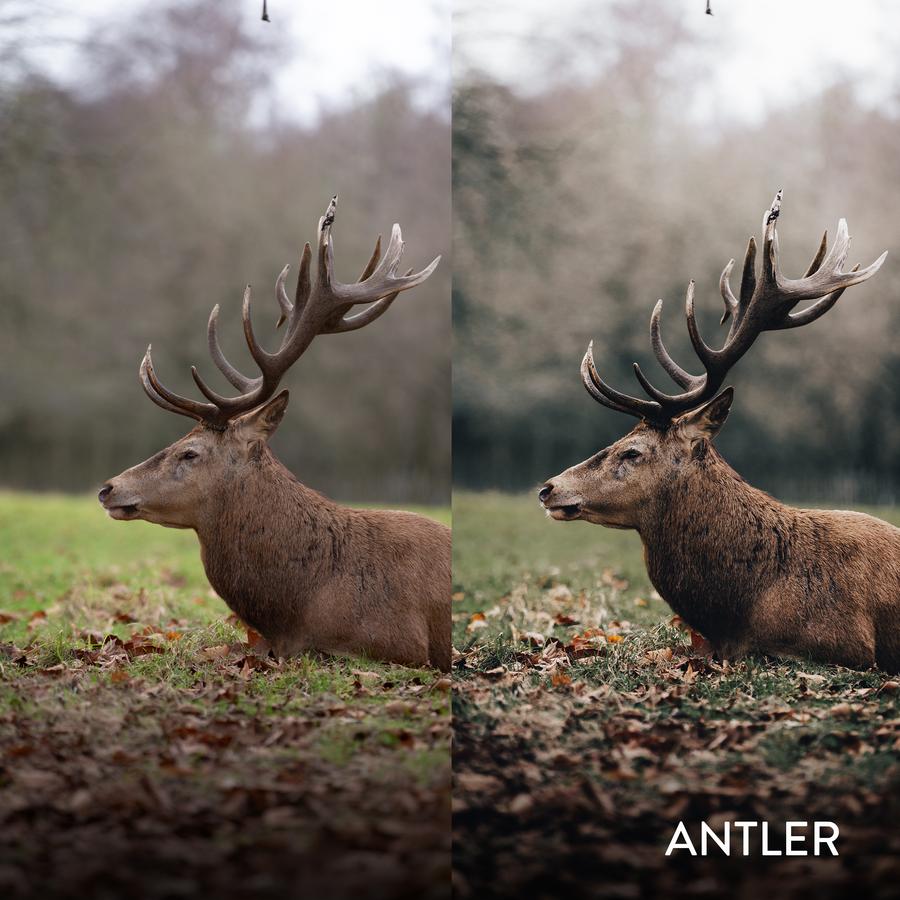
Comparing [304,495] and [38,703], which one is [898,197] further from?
[38,703]

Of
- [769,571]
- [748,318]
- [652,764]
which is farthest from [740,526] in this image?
[652,764]

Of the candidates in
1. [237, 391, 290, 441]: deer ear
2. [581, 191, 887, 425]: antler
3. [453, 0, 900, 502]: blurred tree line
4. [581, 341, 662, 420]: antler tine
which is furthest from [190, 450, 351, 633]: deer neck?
[453, 0, 900, 502]: blurred tree line

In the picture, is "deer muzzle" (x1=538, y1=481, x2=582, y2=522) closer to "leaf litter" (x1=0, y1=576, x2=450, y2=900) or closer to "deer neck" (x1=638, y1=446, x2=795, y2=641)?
"deer neck" (x1=638, y1=446, x2=795, y2=641)

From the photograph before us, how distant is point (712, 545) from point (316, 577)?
191cm

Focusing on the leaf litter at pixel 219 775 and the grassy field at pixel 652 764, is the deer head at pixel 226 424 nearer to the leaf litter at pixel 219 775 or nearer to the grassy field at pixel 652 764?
the leaf litter at pixel 219 775

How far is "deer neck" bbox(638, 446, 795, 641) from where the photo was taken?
523 centimetres

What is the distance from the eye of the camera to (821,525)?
17.7 feet

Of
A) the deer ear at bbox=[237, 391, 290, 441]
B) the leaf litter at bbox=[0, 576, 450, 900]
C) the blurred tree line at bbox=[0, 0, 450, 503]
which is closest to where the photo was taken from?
the leaf litter at bbox=[0, 576, 450, 900]

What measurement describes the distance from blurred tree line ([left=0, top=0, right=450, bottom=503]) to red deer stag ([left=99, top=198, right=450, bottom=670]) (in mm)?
13334

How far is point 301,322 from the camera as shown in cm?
558

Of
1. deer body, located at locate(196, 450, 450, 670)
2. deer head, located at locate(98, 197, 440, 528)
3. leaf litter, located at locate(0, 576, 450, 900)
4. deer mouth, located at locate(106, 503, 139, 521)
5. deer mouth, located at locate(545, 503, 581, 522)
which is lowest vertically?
leaf litter, located at locate(0, 576, 450, 900)

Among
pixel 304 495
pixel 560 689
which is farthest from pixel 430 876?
pixel 304 495

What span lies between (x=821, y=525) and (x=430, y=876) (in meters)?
3.06

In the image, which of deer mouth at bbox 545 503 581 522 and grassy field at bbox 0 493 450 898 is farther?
deer mouth at bbox 545 503 581 522
